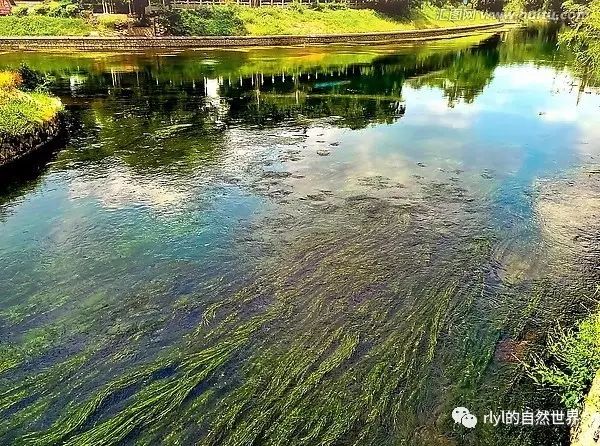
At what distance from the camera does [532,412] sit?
762cm

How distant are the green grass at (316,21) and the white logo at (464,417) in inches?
2163

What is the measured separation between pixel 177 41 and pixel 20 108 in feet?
115

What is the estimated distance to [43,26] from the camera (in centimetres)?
5188

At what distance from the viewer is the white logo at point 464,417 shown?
7422mm

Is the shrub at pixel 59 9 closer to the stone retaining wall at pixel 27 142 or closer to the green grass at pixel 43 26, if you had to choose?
the green grass at pixel 43 26

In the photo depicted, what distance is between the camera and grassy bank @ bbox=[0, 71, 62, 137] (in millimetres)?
18078

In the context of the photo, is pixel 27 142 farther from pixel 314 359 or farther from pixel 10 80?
pixel 314 359

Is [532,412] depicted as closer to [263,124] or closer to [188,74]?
[263,124]

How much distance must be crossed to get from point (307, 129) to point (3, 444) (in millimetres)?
17803

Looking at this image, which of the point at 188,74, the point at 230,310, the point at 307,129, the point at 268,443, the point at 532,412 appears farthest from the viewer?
the point at 188,74

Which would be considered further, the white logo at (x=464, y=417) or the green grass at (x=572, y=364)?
the green grass at (x=572, y=364)

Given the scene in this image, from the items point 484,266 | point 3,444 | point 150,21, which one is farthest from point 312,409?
point 150,21

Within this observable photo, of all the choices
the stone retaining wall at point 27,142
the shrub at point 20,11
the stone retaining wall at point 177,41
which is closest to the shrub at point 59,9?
the shrub at point 20,11

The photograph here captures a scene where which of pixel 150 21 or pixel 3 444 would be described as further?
pixel 150 21
